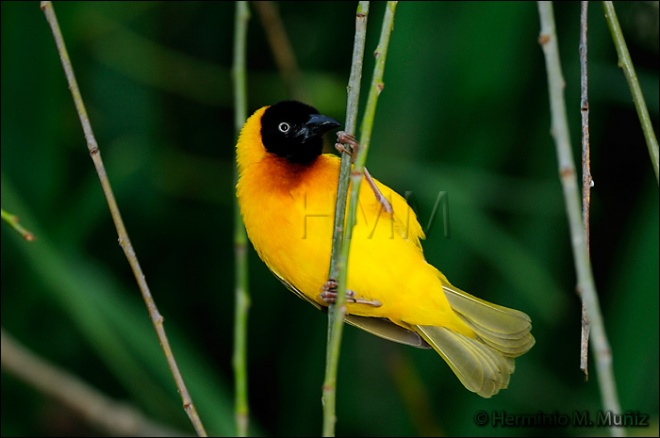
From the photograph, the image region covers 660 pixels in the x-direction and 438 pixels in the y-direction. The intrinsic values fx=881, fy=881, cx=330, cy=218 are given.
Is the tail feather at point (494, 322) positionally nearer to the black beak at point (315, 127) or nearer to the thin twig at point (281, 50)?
the black beak at point (315, 127)

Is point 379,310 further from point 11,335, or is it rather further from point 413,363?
point 11,335

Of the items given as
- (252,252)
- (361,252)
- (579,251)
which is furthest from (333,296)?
(252,252)

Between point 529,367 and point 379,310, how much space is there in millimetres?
1364

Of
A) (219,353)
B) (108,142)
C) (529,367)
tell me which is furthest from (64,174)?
(529,367)

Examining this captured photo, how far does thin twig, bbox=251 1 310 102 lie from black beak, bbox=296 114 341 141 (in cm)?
94

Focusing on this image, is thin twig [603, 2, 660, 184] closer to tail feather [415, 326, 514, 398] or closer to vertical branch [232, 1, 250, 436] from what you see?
vertical branch [232, 1, 250, 436]

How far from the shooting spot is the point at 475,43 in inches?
136

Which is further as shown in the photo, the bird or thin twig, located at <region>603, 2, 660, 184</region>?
the bird

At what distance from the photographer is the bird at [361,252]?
8.75 ft

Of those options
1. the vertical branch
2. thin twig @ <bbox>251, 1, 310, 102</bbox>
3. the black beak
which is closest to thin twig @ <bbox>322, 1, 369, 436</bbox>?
the vertical branch

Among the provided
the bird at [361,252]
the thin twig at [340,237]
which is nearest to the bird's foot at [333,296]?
the bird at [361,252]

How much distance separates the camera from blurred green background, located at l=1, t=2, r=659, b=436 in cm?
349

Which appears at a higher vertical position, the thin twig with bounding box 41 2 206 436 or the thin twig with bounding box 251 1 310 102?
the thin twig with bounding box 251 1 310 102

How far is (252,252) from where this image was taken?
13.1 ft
